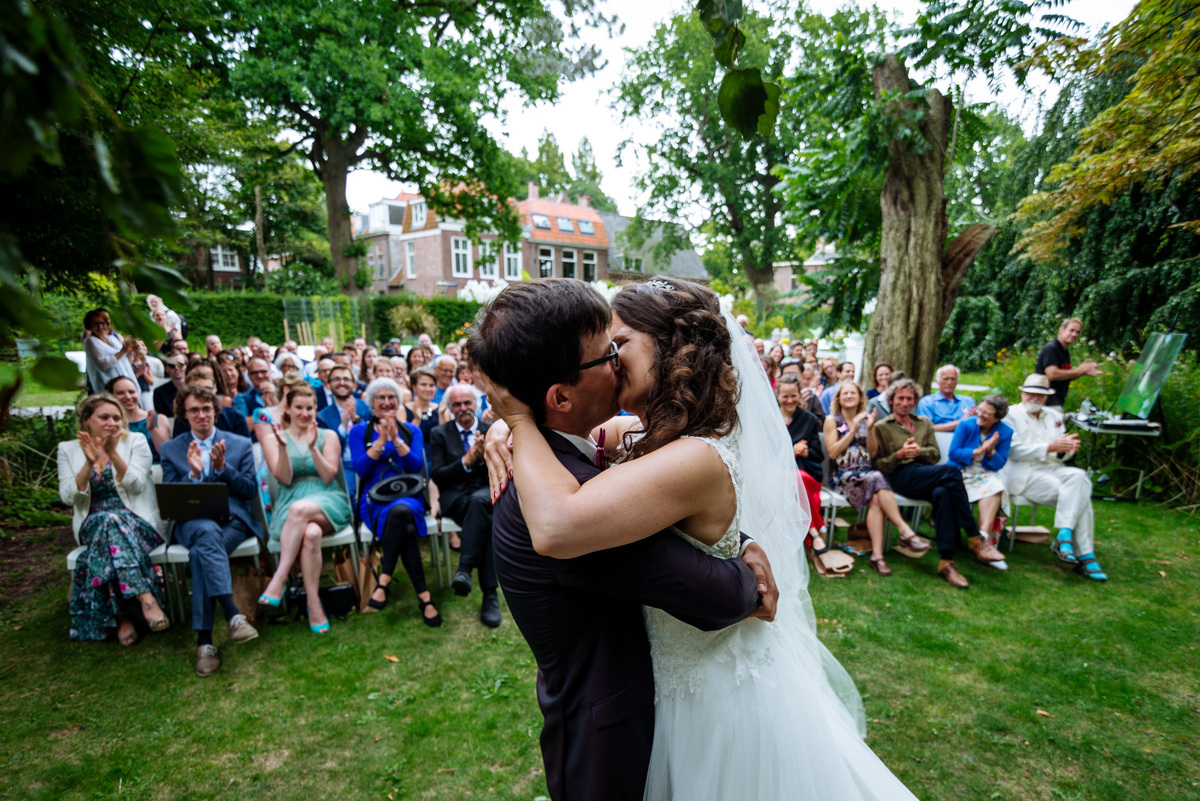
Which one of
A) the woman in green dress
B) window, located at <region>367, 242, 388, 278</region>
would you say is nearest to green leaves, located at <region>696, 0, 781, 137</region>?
the woman in green dress

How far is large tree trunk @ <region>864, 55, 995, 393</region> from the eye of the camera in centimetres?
714

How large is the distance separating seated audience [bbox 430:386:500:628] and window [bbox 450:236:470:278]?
1292 inches

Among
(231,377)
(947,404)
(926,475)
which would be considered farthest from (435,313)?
(926,475)

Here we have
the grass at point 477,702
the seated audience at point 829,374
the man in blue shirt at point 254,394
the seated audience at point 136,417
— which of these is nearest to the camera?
the grass at point 477,702

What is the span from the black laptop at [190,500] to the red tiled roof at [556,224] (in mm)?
34906

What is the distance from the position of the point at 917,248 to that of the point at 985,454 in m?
2.90

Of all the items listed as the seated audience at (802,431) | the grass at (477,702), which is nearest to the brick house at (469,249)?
the seated audience at (802,431)

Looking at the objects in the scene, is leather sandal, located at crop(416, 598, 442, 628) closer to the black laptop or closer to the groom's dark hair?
the black laptop

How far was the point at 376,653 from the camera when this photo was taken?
165 inches

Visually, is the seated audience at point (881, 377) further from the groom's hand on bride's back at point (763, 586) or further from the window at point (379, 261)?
the window at point (379, 261)

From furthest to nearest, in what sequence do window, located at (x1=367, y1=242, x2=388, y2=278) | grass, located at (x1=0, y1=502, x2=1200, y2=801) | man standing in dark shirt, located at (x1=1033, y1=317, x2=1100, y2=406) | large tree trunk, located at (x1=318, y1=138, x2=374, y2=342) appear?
1. window, located at (x1=367, y1=242, x2=388, y2=278)
2. large tree trunk, located at (x1=318, y1=138, x2=374, y2=342)
3. man standing in dark shirt, located at (x1=1033, y1=317, x2=1100, y2=406)
4. grass, located at (x1=0, y1=502, x2=1200, y2=801)

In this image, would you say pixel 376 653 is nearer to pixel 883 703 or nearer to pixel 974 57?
pixel 883 703

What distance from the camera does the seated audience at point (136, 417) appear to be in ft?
15.5

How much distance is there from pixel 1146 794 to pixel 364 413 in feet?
19.9
